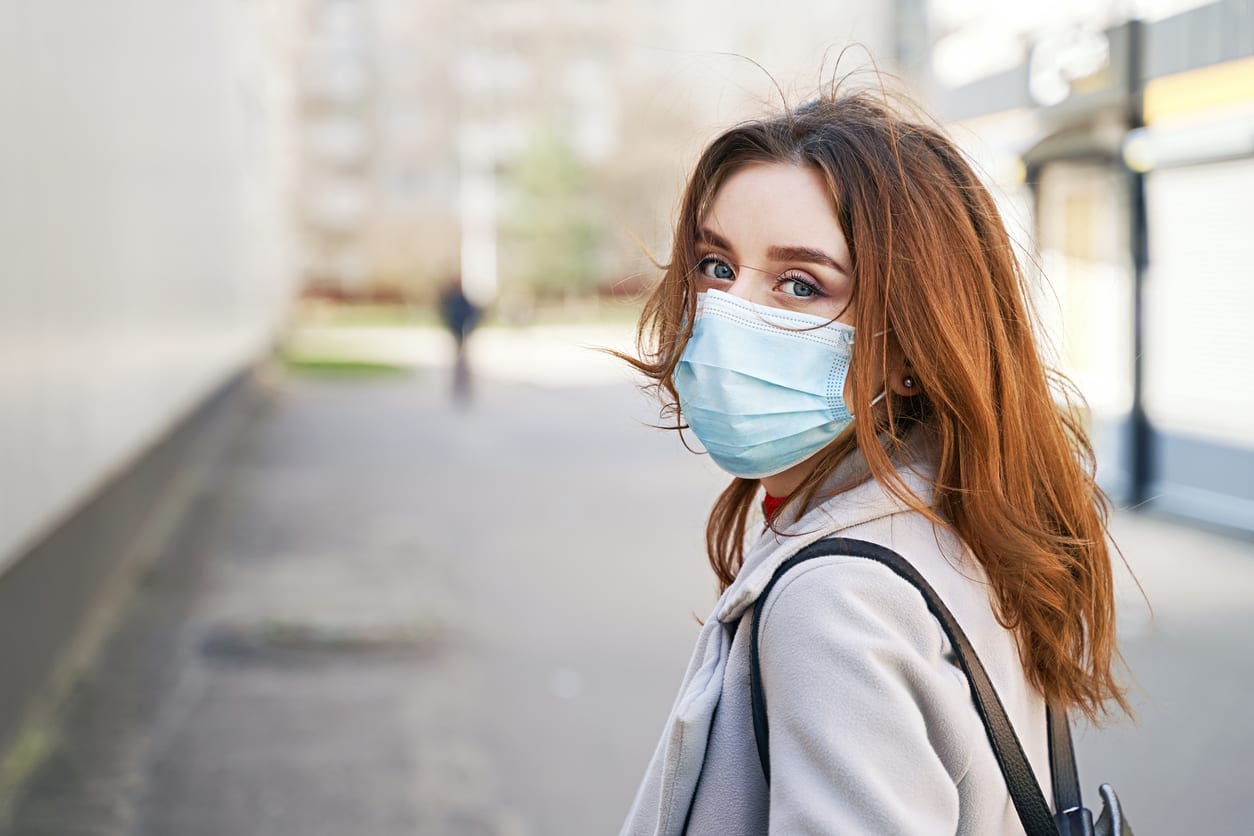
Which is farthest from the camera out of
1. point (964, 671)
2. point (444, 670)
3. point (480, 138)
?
point (480, 138)

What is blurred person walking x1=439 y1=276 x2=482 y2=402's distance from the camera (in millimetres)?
20078

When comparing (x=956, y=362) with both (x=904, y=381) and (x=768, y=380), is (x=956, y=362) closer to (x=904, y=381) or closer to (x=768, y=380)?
(x=904, y=381)

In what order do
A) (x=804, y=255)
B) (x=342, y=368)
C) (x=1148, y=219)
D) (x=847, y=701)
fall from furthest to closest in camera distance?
1. (x=342, y=368)
2. (x=1148, y=219)
3. (x=804, y=255)
4. (x=847, y=701)

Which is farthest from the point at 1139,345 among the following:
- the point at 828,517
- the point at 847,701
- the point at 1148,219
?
the point at 847,701

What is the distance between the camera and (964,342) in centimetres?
147

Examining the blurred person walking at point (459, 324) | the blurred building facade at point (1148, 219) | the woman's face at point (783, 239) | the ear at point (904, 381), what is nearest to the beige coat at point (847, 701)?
the ear at point (904, 381)

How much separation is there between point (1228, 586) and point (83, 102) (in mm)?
6626

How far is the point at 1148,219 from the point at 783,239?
8876 mm

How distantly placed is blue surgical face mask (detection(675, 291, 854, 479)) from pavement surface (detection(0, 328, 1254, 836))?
0.62m

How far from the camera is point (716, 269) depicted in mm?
1636

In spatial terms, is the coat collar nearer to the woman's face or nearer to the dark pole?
the woman's face

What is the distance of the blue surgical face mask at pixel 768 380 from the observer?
61.5 inches

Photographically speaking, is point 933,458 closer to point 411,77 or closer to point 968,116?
point 968,116

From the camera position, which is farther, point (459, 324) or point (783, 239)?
point (459, 324)
